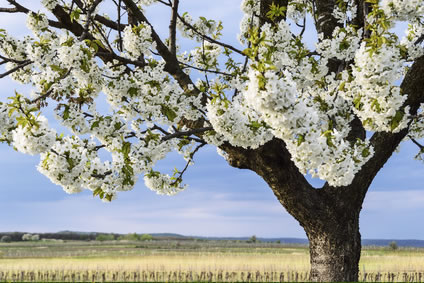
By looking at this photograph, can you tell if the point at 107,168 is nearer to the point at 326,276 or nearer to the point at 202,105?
the point at 202,105

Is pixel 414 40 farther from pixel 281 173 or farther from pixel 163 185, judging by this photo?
pixel 163 185

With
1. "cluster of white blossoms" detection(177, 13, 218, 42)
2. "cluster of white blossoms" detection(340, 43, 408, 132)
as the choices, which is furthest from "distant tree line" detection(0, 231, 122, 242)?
"cluster of white blossoms" detection(340, 43, 408, 132)

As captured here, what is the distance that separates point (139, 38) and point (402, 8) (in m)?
3.99

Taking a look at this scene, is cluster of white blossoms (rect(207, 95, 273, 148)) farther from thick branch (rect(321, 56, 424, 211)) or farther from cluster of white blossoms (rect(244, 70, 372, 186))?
thick branch (rect(321, 56, 424, 211))

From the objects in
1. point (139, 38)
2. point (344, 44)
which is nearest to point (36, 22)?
point (139, 38)

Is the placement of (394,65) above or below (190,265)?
above

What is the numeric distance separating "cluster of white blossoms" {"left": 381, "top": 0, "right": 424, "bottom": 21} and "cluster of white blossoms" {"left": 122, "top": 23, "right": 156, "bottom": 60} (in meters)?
3.59

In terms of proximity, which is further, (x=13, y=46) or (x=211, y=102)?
(x=13, y=46)

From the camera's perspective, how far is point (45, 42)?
6727 millimetres

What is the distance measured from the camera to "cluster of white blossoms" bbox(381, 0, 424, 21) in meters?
6.02

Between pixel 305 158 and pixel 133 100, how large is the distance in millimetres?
3761

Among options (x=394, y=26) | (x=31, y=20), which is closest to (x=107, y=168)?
(x=31, y=20)

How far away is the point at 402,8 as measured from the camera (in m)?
6.04

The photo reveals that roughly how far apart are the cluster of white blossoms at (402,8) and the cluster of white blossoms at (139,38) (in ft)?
11.8
